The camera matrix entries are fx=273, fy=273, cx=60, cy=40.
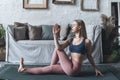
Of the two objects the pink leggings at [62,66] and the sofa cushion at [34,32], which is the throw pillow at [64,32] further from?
the pink leggings at [62,66]

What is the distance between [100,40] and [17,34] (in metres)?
1.81

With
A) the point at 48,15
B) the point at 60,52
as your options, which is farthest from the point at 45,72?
the point at 48,15

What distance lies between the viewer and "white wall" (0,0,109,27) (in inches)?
265

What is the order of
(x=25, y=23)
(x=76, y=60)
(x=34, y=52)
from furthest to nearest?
1. (x=25, y=23)
2. (x=34, y=52)
3. (x=76, y=60)

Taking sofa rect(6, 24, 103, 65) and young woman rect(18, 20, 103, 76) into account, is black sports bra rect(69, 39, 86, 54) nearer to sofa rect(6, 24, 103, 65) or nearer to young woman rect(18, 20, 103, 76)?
young woman rect(18, 20, 103, 76)

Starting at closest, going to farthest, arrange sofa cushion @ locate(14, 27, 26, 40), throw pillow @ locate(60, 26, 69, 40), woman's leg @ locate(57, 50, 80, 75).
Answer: woman's leg @ locate(57, 50, 80, 75) → sofa cushion @ locate(14, 27, 26, 40) → throw pillow @ locate(60, 26, 69, 40)

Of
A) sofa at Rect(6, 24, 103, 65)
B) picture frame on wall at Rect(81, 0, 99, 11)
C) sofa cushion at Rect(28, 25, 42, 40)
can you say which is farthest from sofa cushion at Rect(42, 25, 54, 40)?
picture frame on wall at Rect(81, 0, 99, 11)

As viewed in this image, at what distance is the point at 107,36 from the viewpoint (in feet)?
19.7

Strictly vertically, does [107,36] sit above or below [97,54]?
above

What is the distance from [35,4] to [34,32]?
874 mm

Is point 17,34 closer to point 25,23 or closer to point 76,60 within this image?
point 25,23

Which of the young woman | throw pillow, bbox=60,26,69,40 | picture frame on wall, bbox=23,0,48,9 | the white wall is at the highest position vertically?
picture frame on wall, bbox=23,0,48,9

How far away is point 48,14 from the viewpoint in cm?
677

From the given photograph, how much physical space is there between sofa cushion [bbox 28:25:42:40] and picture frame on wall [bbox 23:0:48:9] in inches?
25.9
